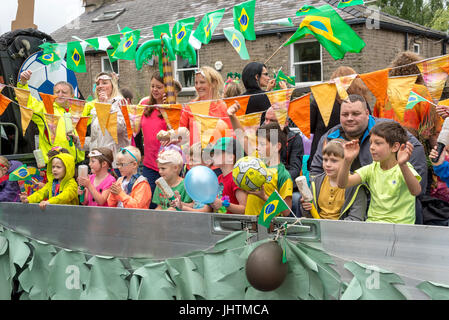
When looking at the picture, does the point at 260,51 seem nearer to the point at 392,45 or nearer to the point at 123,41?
the point at 392,45

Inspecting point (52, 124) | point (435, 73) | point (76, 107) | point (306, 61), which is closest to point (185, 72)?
point (306, 61)

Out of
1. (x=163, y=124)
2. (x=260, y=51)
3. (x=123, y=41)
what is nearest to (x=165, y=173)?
(x=163, y=124)

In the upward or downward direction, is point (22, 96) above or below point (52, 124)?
above

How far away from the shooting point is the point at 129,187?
4.68m

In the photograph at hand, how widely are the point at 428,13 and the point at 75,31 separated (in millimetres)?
15908

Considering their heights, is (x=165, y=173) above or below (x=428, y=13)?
below

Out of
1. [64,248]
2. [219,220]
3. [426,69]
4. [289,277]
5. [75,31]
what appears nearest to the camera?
[289,277]

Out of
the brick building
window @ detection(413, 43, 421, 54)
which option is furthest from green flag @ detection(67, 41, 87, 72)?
window @ detection(413, 43, 421, 54)

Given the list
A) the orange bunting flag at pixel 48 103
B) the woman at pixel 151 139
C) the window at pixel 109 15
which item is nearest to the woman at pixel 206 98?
the woman at pixel 151 139

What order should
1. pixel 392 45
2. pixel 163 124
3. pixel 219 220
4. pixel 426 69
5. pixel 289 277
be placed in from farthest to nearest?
pixel 392 45 < pixel 163 124 < pixel 426 69 < pixel 219 220 < pixel 289 277

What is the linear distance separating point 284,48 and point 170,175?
12809 millimetres

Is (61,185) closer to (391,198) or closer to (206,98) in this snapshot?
(206,98)

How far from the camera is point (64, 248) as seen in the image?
426 cm

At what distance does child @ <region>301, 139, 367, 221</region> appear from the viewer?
3.53 metres
